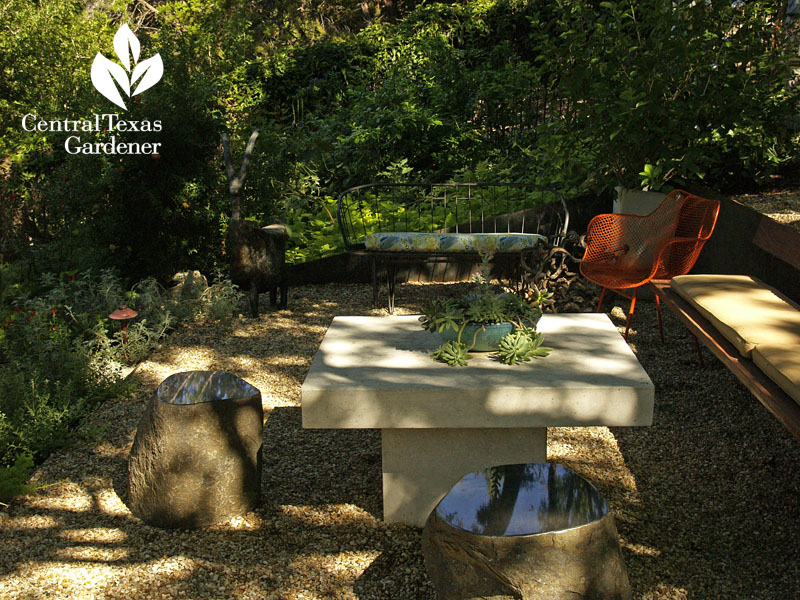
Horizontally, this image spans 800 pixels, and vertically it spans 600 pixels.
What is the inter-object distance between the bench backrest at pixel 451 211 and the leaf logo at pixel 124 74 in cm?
211

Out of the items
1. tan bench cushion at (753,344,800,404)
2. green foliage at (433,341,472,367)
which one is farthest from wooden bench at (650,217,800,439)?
green foliage at (433,341,472,367)

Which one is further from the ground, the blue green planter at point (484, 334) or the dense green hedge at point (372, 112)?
the dense green hedge at point (372, 112)

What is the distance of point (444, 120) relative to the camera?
9.06m

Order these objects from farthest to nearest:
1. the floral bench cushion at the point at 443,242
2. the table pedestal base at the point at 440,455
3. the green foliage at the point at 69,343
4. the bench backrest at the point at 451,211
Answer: the bench backrest at the point at 451,211, the floral bench cushion at the point at 443,242, the green foliage at the point at 69,343, the table pedestal base at the point at 440,455

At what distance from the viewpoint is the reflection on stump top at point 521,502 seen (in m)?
2.12

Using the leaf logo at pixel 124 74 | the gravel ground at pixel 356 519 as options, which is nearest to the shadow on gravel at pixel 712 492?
the gravel ground at pixel 356 519

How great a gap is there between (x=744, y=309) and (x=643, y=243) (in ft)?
6.71

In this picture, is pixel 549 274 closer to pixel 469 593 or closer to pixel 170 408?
pixel 170 408

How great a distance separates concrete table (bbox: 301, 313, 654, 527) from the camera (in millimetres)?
2781

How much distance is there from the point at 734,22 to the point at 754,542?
4297mm

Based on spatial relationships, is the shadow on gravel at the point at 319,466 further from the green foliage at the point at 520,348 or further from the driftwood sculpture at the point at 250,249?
the driftwood sculpture at the point at 250,249

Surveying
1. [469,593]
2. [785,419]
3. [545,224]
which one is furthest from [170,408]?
[545,224]

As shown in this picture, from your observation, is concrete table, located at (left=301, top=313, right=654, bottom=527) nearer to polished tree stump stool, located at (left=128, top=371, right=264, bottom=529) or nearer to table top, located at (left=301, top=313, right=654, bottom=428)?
table top, located at (left=301, top=313, right=654, bottom=428)

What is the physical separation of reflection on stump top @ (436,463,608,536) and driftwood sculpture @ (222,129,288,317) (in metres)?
3.64
